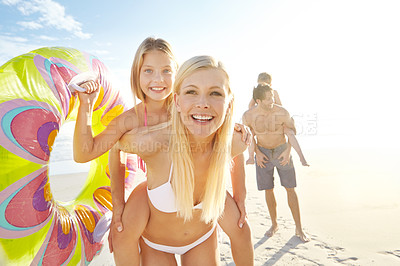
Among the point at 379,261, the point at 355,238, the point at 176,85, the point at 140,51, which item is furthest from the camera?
the point at 355,238

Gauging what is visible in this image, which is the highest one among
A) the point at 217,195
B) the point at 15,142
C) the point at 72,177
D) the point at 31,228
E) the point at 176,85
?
the point at 176,85

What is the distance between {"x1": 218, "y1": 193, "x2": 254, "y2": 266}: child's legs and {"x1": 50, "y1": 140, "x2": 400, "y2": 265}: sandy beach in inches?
61.0

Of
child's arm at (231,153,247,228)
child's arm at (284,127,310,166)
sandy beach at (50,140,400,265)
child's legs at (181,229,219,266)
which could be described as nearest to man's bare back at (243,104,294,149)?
child's arm at (284,127,310,166)

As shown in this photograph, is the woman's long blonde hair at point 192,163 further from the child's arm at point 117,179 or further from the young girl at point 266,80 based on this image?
the young girl at point 266,80

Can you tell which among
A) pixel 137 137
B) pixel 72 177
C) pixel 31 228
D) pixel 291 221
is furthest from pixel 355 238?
pixel 72 177

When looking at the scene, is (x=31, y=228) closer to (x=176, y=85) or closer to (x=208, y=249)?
(x=208, y=249)

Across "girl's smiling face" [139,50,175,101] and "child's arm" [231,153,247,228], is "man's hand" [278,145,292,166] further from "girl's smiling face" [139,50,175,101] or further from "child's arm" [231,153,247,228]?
"girl's smiling face" [139,50,175,101]

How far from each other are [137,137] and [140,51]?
85cm

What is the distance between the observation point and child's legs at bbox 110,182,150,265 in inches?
76.6

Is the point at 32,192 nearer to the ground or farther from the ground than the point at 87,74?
nearer to the ground

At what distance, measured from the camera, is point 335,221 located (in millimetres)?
5051

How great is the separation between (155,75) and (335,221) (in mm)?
4378

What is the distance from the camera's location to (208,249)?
217 cm

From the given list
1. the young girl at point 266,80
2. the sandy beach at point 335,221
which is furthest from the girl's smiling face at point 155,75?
the young girl at point 266,80
